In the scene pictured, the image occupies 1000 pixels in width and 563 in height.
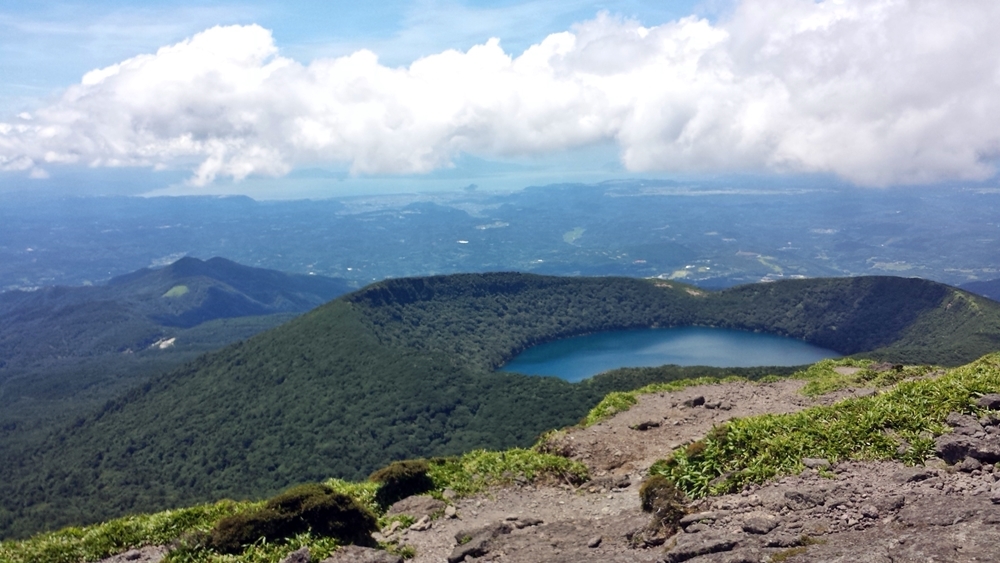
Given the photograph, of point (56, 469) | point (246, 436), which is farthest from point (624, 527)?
point (56, 469)

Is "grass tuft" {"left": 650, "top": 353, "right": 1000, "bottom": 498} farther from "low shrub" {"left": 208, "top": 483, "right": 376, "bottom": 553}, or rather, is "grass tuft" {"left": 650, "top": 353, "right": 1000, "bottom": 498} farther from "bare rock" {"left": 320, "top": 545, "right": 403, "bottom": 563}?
"low shrub" {"left": 208, "top": 483, "right": 376, "bottom": 553}

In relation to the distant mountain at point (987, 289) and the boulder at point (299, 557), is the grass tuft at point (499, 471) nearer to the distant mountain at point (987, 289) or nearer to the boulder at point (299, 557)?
the boulder at point (299, 557)

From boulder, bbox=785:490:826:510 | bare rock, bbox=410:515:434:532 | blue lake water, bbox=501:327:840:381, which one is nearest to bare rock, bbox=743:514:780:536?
boulder, bbox=785:490:826:510

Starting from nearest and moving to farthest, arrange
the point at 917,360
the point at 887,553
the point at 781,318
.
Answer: the point at 887,553
the point at 917,360
the point at 781,318

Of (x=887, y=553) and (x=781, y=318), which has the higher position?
(x=887, y=553)

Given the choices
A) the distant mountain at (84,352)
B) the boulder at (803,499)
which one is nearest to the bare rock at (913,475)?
the boulder at (803,499)

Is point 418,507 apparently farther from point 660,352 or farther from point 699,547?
point 660,352

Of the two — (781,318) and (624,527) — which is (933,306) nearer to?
(781,318)
